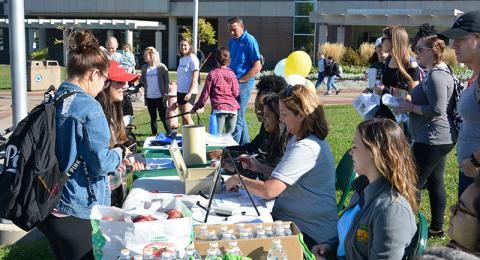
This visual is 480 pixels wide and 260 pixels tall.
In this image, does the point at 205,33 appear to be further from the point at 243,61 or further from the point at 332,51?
the point at 243,61

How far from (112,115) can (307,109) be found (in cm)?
158

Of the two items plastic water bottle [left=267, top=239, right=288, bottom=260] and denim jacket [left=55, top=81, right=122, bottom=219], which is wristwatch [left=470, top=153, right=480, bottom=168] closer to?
plastic water bottle [left=267, top=239, right=288, bottom=260]

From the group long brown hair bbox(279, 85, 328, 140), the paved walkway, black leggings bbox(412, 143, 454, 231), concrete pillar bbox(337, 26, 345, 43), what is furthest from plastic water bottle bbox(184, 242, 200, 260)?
concrete pillar bbox(337, 26, 345, 43)

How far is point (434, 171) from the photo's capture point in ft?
15.5

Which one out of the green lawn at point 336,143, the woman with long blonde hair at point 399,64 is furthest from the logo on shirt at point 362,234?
the woman with long blonde hair at point 399,64

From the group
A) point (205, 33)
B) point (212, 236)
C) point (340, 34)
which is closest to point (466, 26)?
point (212, 236)

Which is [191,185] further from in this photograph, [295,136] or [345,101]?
[345,101]

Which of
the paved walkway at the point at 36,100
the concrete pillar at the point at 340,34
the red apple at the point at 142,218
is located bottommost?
the paved walkway at the point at 36,100

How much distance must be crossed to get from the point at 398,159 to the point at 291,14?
124 feet

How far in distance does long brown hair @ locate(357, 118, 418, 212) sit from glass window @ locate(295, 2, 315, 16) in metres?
37.0

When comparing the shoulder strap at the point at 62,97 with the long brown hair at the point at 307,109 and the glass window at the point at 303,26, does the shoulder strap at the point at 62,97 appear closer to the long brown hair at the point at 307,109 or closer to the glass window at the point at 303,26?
the long brown hair at the point at 307,109

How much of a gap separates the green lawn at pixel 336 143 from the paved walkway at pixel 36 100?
2124mm

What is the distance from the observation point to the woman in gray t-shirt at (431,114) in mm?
4469

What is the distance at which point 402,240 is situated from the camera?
254cm
